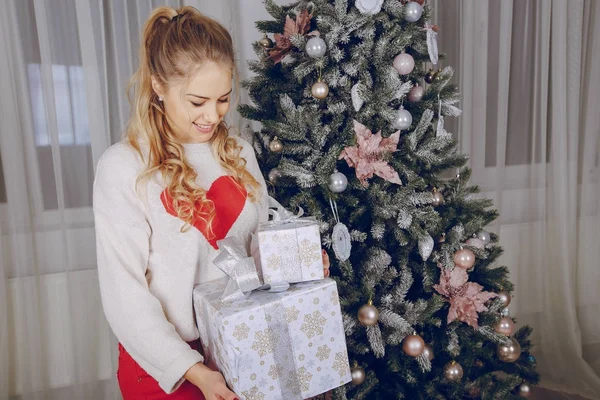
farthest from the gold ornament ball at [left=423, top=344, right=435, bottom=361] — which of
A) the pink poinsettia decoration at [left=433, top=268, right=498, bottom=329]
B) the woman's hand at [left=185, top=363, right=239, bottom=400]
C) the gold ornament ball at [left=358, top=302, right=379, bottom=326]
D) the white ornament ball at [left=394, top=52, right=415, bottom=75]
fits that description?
the white ornament ball at [left=394, top=52, right=415, bottom=75]

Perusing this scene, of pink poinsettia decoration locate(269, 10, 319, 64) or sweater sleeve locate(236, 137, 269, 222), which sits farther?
pink poinsettia decoration locate(269, 10, 319, 64)

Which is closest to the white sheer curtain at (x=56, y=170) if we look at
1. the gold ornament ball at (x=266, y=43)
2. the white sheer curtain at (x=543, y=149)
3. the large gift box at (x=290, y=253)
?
the gold ornament ball at (x=266, y=43)

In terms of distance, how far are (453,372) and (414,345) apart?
0.20 metres

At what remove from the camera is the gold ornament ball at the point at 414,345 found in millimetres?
1604

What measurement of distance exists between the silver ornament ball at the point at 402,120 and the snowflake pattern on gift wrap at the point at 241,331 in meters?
0.82

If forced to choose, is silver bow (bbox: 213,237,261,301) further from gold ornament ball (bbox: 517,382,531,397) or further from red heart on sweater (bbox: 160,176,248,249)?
gold ornament ball (bbox: 517,382,531,397)

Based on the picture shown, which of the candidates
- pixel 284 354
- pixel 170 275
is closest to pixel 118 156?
pixel 170 275

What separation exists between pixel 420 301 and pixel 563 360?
4.69 feet

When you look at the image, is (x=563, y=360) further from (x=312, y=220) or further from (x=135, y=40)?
(x=135, y=40)

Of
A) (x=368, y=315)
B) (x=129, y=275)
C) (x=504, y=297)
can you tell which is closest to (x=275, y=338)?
(x=129, y=275)

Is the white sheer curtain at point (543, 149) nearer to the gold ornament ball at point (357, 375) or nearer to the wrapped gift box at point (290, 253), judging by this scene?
the gold ornament ball at point (357, 375)

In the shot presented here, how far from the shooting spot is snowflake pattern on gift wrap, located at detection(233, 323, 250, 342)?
3.51ft

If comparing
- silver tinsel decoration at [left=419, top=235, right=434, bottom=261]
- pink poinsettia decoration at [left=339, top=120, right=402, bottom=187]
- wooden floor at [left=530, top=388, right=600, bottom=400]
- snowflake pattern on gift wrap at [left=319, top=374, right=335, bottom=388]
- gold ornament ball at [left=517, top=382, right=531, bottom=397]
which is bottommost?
wooden floor at [left=530, top=388, right=600, bottom=400]

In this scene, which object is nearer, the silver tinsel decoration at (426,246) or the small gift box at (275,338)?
the small gift box at (275,338)
